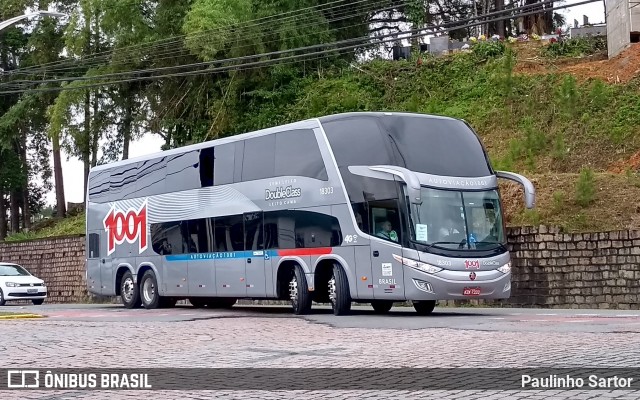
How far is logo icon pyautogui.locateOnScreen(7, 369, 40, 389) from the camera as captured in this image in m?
10.5

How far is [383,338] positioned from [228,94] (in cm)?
3227

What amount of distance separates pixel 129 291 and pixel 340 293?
9.67 m

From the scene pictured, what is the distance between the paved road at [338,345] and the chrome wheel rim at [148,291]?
8409 millimetres

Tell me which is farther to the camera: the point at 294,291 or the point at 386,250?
the point at 294,291

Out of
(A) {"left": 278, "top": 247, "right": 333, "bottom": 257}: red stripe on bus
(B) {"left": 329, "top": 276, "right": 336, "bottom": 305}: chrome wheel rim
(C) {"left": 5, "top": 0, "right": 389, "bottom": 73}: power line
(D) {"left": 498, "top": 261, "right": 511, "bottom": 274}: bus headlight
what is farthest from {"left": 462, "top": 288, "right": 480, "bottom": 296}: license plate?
(C) {"left": 5, "top": 0, "right": 389, "bottom": 73}: power line

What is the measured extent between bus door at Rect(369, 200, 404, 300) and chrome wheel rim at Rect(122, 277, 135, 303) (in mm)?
10441

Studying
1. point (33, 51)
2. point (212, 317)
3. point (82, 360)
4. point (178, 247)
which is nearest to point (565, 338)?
point (82, 360)

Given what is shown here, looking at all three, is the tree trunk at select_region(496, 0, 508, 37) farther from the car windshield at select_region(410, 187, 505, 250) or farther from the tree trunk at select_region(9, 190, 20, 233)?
the car windshield at select_region(410, 187, 505, 250)

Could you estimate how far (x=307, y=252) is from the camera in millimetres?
21766

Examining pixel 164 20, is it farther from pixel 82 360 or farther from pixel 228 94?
pixel 82 360

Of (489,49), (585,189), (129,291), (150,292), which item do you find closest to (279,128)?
(150,292)

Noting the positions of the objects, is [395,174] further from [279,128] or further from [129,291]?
[129,291]

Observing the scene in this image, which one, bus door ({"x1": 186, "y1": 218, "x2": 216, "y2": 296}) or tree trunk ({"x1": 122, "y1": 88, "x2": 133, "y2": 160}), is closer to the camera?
bus door ({"x1": 186, "y1": 218, "x2": 216, "y2": 296})

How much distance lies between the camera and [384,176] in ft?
65.7
